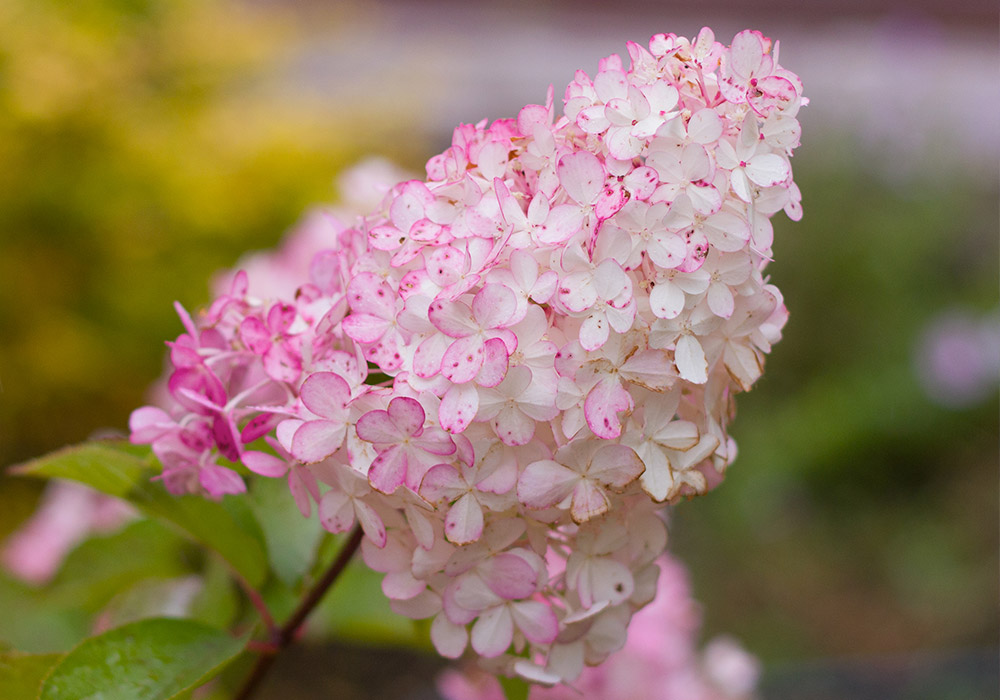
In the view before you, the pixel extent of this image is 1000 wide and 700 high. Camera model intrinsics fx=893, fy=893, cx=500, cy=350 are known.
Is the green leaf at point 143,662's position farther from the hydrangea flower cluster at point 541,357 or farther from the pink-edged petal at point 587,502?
the pink-edged petal at point 587,502

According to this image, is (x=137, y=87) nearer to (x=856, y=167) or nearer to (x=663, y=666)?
(x=663, y=666)

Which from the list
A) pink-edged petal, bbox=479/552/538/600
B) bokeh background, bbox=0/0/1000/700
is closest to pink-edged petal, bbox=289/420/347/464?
pink-edged petal, bbox=479/552/538/600

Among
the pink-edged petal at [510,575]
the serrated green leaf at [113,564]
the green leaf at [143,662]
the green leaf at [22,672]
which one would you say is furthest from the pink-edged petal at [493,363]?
the serrated green leaf at [113,564]

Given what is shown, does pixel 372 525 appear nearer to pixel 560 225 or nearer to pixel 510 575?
pixel 510 575

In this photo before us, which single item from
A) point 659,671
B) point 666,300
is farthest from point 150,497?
point 659,671

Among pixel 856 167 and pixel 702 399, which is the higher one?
pixel 702 399

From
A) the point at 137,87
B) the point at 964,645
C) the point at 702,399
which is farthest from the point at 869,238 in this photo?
the point at 702,399
